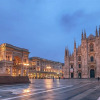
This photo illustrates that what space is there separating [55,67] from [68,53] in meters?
44.4

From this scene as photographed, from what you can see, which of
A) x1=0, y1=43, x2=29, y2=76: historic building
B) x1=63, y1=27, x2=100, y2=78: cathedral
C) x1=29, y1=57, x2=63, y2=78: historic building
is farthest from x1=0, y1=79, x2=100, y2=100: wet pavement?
x1=29, y1=57, x2=63, y2=78: historic building

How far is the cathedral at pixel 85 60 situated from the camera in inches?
2869

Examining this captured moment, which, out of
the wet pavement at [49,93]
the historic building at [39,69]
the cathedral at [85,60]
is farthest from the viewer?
the historic building at [39,69]

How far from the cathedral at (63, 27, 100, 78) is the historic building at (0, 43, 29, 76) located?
21.0 metres

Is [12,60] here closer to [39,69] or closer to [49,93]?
[39,69]

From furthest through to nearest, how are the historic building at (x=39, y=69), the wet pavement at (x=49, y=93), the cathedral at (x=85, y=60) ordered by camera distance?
the historic building at (x=39, y=69) < the cathedral at (x=85, y=60) < the wet pavement at (x=49, y=93)

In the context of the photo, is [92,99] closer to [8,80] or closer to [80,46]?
[8,80]

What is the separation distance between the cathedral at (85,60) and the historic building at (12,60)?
21.0 metres

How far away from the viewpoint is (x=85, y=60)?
74875 millimetres

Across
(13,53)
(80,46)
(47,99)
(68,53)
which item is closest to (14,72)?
(13,53)

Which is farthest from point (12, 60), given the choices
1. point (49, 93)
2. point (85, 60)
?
point (49, 93)

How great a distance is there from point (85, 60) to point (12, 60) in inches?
1310

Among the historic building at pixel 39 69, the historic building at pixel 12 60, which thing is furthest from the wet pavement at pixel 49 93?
the historic building at pixel 39 69

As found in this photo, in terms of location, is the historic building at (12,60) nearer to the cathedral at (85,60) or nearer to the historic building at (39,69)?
the historic building at (39,69)
